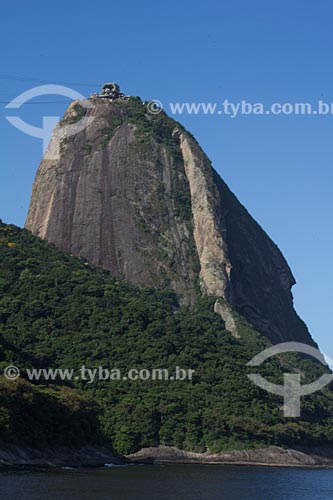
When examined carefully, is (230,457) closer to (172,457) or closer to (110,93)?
(172,457)

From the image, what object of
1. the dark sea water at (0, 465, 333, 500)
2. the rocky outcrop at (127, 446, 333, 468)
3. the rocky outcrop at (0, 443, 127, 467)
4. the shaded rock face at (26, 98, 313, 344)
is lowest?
the dark sea water at (0, 465, 333, 500)

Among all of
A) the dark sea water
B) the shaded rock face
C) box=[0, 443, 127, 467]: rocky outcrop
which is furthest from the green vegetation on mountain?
the shaded rock face

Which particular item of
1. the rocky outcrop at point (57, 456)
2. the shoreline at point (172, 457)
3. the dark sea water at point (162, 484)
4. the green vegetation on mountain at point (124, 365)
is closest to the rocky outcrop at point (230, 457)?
the shoreline at point (172, 457)

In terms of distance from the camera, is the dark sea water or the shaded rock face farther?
the shaded rock face

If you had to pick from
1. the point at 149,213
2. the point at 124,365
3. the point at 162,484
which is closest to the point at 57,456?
the point at 162,484

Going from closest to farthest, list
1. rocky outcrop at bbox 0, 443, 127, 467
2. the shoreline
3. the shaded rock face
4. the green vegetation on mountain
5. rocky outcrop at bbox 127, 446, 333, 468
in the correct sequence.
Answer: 1. rocky outcrop at bbox 0, 443, 127, 467
2. the shoreline
3. the green vegetation on mountain
4. rocky outcrop at bbox 127, 446, 333, 468
5. the shaded rock face

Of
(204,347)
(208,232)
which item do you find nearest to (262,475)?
(204,347)

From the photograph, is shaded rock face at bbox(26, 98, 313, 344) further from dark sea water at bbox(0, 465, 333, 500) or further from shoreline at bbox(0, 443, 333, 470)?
dark sea water at bbox(0, 465, 333, 500)
